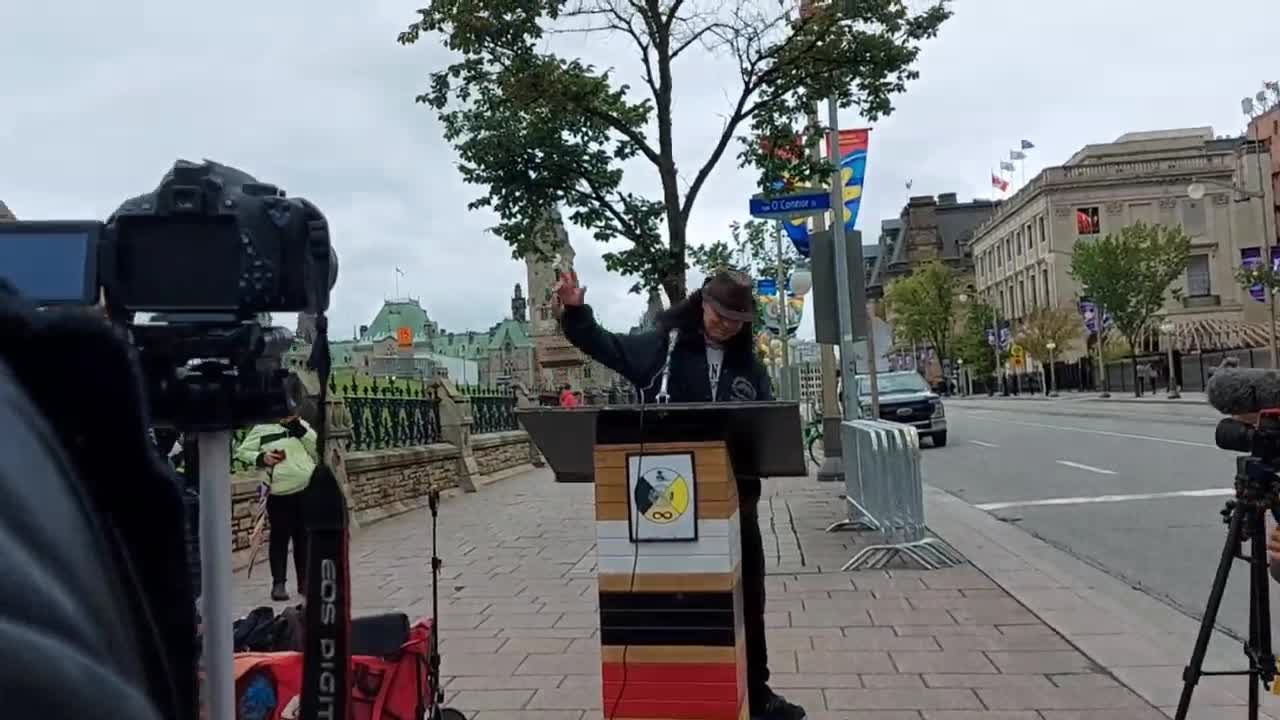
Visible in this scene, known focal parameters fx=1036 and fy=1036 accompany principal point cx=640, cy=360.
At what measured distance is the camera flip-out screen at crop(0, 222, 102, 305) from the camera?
1306 millimetres

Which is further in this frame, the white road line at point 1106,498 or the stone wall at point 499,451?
the stone wall at point 499,451

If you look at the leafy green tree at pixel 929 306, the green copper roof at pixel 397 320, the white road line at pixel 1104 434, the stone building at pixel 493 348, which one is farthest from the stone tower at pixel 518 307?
the white road line at pixel 1104 434

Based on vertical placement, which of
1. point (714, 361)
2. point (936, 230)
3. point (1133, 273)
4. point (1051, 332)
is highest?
point (936, 230)

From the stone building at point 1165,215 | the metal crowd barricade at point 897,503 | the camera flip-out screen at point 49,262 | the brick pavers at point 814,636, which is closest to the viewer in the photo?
the camera flip-out screen at point 49,262

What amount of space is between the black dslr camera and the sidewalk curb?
4363 millimetres

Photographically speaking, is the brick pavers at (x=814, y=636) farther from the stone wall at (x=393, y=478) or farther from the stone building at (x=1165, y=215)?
the stone building at (x=1165, y=215)

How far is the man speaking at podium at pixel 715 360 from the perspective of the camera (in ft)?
13.7

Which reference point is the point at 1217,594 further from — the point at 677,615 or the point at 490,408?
the point at 490,408

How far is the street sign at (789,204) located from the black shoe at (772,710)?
6.75m

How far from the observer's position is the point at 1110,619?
6234mm

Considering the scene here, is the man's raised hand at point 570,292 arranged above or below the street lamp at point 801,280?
below

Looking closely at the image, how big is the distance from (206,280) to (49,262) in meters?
0.23

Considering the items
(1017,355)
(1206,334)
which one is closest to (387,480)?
(1206,334)

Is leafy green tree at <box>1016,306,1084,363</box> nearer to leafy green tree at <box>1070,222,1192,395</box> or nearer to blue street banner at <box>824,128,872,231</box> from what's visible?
leafy green tree at <box>1070,222,1192,395</box>
